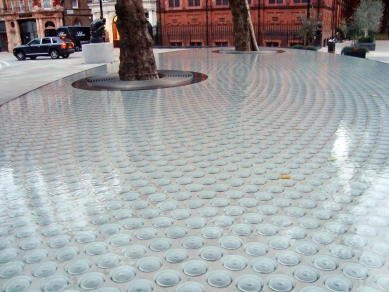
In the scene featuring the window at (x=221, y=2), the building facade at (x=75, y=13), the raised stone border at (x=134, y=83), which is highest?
the building facade at (x=75, y=13)

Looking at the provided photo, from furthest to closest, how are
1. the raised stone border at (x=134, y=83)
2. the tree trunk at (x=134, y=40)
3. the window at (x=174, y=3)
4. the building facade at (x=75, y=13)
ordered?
1. the building facade at (x=75, y=13)
2. the window at (x=174, y=3)
3. the tree trunk at (x=134, y=40)
4. the raised stone border at (x=134, y=83)

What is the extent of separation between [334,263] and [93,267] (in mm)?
1478

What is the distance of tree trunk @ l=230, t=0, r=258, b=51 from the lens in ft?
54.7

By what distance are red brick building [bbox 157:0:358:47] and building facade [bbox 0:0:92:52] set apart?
18.9 metres

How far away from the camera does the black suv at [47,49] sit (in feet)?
90.5

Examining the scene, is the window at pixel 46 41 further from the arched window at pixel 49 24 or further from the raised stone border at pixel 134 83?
the arched window at pixel 49 24

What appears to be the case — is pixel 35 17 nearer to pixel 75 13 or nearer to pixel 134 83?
pixel 75 13

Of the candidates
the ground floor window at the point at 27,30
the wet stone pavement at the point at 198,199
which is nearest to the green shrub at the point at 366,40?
the wet stone pavement at the point at 198,199

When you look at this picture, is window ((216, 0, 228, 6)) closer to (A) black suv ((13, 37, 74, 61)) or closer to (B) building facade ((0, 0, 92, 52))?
(A) black suv ((13, 37, 74, 61))

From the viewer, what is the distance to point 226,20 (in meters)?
35.8

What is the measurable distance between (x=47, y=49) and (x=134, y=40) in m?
21.6

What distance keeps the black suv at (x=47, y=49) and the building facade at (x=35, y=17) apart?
23715 mm

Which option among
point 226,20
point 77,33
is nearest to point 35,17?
point 77,33

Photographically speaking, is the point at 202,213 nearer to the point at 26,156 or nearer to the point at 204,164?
the point at 204,164
